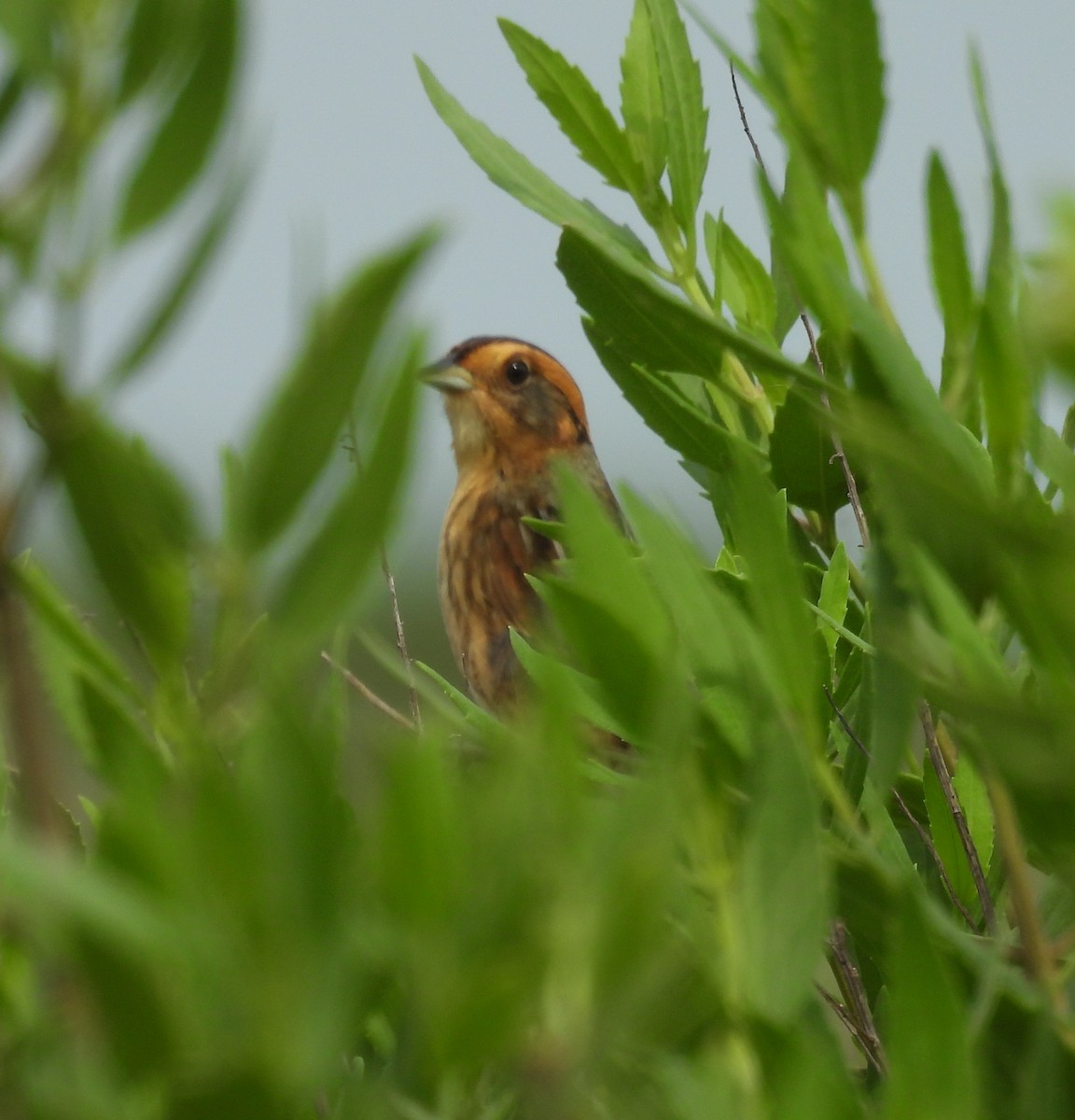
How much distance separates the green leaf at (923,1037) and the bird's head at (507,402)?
5.06m

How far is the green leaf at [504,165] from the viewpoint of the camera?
118 centimetres

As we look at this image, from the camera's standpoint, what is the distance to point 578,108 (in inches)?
52.5

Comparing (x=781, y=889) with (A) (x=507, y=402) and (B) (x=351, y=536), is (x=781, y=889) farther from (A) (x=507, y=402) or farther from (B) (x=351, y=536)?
(A) (x=507, y=402)

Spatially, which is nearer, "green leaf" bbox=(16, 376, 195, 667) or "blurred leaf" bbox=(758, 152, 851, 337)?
"green leaf" bbox=(16, 376, 195, 667)

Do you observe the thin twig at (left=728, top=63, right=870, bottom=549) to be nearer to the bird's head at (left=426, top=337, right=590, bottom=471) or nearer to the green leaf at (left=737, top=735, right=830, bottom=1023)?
the green leaf at (left=737, top=735, right=830, bottom=1023)

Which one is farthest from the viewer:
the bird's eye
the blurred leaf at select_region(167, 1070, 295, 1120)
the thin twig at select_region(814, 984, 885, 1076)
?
the bird's eye

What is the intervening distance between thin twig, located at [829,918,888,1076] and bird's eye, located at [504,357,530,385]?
16.4 feet

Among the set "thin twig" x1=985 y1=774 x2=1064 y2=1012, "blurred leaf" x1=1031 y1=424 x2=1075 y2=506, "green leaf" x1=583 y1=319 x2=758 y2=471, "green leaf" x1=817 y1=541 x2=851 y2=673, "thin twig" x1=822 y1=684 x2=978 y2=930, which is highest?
"blurred leaf" x1=1031 y1=424 x2=1075 y2=506

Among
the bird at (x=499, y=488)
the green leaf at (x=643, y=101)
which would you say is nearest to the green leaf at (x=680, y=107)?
the green leaf at (x=643, y=101)

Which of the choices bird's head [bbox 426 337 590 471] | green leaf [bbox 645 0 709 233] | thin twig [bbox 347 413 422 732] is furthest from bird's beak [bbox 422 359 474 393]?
green leaf [bbox 645 0 709 233]

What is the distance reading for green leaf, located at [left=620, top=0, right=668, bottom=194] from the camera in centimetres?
130

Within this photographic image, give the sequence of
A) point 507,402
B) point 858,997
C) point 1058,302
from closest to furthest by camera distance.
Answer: point 1058,302 < point 858,997 < point 507,402

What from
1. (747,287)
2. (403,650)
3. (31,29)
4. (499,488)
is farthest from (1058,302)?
(499,488)

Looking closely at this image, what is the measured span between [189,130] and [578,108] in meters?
0.85
